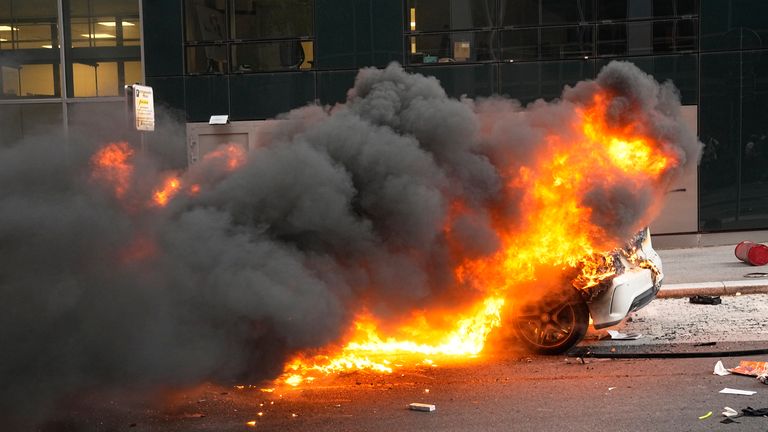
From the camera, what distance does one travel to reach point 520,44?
1428 centimetres

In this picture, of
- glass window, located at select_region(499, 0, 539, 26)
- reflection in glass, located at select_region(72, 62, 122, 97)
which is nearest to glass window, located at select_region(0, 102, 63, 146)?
reflection in glass, located at select_region(72, 62, 122, 97)

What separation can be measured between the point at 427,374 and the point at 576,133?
8.37ft

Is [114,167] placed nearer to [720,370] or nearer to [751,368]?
[720,370]

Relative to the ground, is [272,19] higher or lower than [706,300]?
higher

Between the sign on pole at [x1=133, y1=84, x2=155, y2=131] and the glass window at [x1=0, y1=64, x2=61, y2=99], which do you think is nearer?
the sign on pole at [x1=133, y1=84, x2=155, y2=131]

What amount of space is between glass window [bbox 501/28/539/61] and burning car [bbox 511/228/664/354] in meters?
6.79

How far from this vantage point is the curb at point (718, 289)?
1094 cm

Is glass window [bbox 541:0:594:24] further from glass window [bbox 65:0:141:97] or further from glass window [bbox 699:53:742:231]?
glass window [bbox 65:0:141:97]

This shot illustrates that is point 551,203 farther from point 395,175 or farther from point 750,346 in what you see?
point 750,346

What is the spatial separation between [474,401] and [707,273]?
21.9ft

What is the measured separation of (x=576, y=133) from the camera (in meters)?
→ 7.61

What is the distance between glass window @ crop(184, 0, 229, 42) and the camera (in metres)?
14.9

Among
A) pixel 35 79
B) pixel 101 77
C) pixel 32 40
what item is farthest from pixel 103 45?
pixel 35 79

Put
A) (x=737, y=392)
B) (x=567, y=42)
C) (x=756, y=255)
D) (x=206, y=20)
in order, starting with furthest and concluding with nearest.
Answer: (x=206, y=20)
(x=567, y=42)
(x=756, y=255)
(x=737, y=392)
